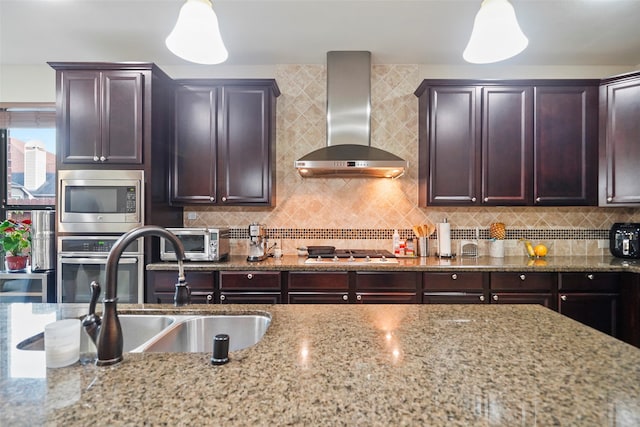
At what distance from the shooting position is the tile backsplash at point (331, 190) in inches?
126

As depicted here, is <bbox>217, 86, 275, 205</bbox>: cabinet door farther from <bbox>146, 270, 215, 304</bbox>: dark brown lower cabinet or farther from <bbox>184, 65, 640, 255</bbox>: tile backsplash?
<bbox>146, 270, 215, 304</bbox>: dark brown lower cabinet

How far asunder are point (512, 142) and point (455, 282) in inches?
53.0

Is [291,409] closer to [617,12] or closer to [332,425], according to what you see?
[332,425]

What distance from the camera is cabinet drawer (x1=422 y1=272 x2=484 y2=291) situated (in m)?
2.49

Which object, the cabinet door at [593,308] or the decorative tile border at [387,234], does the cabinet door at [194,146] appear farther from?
the cabinet door at [593,308]

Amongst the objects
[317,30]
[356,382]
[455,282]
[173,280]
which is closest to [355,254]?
[455,282]

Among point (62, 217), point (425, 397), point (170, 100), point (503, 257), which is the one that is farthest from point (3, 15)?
point (503, 257)

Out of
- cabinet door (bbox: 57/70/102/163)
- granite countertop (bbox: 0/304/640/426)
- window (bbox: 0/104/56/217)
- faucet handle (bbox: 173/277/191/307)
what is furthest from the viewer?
window (bbox: 0/104/56/217)

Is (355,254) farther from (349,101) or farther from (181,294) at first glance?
(181,294)

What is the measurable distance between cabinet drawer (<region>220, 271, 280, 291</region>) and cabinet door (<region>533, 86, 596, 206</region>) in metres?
Answer: 2.38

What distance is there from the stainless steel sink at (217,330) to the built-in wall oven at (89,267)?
5.02 feet

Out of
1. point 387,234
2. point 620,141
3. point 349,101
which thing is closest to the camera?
point 620,141

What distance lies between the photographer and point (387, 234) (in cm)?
319

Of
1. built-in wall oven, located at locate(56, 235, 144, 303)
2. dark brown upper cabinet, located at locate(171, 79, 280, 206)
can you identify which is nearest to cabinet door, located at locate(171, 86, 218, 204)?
dark brown upper cabinet, located at locate(171, 79, 280, 206)
